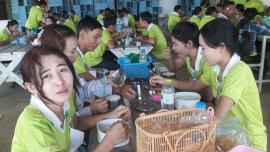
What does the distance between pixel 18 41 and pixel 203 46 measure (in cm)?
369

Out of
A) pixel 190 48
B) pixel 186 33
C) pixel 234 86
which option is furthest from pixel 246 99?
pixel 186 33

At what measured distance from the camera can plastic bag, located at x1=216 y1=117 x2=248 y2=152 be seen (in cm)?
120

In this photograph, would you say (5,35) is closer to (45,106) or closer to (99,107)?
(99,107)

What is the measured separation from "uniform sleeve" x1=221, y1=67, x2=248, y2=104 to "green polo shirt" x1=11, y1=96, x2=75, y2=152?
87 cm

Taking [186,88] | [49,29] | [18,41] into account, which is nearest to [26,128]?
[49,29]

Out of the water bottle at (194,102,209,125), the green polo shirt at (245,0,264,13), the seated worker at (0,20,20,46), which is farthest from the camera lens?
the green polo shirt at (245,0,264,13)

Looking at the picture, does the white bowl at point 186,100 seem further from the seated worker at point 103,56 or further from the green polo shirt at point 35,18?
the green polo shirt at point 35,18

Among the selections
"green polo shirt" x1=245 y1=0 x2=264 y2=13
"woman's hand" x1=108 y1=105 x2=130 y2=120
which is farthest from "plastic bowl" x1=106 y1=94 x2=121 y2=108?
"green polo shirt" x1=245 y1=0 x2=264 y2=13

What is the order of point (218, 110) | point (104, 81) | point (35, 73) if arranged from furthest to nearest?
1. point (104, 81)
2. point (218, 110)
3. point (35, 73)

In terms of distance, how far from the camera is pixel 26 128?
105cm

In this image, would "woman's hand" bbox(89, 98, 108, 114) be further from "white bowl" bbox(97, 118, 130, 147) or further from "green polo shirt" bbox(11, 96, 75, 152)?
"green polo shirt" bbox(11, 96, 75, 152)

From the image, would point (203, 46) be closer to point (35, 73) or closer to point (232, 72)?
point (232, 72)

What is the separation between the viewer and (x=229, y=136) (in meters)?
1.26

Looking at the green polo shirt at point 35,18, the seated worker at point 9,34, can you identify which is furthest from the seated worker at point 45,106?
the green polo shirt at point 35,18
